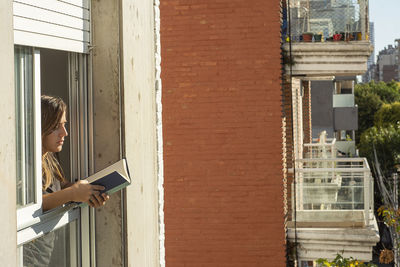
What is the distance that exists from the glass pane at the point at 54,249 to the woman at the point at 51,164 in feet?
0.70

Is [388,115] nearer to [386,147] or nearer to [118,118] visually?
[386,147]

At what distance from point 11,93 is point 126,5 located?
188cm

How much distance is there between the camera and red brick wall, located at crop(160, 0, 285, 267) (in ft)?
36.8

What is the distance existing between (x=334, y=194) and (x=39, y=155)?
8391 mm

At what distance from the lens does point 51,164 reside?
4246 millimetres

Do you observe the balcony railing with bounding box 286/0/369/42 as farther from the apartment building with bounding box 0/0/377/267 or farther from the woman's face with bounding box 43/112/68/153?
the woman's face with bounding box 43/112/68/153

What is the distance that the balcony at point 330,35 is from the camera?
39.3 ft

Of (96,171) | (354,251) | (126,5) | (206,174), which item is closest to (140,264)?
(96,171)

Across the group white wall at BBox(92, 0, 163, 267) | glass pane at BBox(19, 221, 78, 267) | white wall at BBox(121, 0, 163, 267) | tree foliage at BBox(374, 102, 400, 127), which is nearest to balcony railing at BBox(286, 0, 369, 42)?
white wall at BBox(121, 0, 163, 267)

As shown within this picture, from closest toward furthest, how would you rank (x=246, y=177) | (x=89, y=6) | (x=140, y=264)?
(x=89, y=6)
(x=140, y=264)
(x=246, y=177)

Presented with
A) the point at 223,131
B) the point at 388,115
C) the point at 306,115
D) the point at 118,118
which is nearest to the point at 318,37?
the point at 223,131

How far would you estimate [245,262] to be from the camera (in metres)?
11.4

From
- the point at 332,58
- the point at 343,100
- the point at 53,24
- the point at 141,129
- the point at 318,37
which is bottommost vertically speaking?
the point at 141,129

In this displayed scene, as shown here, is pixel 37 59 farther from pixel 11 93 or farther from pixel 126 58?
pixel 126 58
